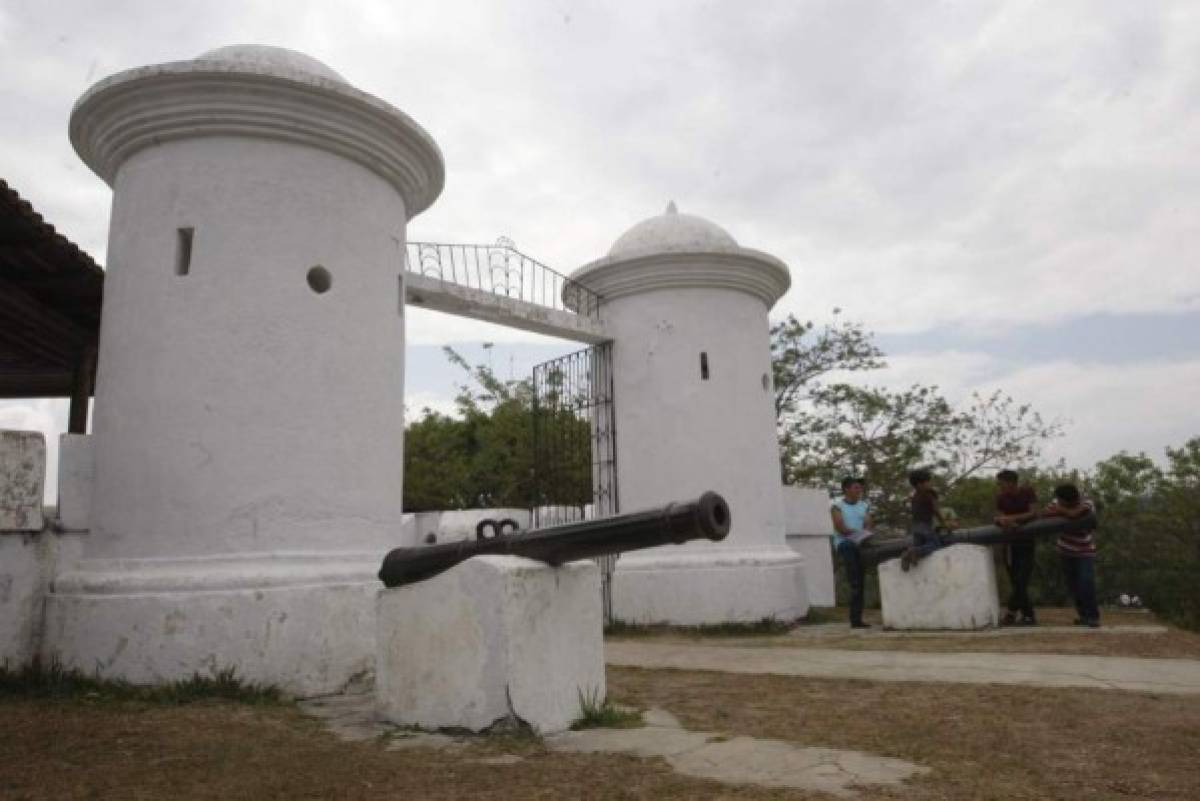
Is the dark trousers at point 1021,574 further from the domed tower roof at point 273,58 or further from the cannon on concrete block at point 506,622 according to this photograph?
the domed tower roof at point 273,58

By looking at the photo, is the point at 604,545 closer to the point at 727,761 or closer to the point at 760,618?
the point at 727,761

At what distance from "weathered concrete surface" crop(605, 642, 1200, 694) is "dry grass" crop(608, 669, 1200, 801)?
329 millimetres

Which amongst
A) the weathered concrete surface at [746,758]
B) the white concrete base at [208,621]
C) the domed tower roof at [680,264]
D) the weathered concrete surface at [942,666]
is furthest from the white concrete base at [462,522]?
the weathered concrete surface at [746,758]

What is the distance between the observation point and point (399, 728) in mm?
4336

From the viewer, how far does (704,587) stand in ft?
30.0

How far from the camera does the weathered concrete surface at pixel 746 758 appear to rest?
320 cm

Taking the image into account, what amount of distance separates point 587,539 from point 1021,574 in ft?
20.5

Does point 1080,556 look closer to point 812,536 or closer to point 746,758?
point 812,536

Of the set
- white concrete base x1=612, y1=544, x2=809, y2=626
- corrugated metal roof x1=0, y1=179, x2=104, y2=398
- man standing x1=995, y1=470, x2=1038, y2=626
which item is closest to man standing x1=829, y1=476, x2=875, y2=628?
white concrete base x1=612, y1=544, x2=809, y2=626

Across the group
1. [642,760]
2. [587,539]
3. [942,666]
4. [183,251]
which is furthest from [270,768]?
[942,666]

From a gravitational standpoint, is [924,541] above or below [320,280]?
below

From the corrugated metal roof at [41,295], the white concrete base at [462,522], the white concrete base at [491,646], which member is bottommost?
the white concrete base at [491,646]

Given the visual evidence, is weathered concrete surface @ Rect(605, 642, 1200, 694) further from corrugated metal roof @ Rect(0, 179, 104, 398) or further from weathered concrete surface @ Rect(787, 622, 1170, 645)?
corrugated metal roof @ Rect(0, 179, 104, 398)

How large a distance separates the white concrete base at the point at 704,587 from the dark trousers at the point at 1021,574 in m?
2.25
